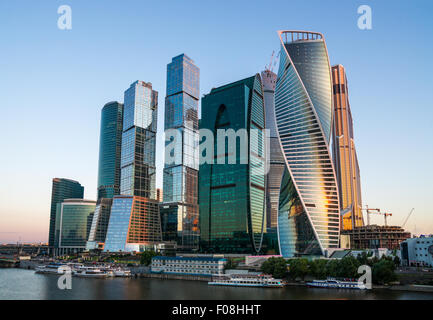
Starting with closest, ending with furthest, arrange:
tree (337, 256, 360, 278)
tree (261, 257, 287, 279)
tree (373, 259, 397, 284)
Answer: tree (373, 259, 397, 284)
tree (337, 256, 360, 278)
tree (261, 257, 287, 279)

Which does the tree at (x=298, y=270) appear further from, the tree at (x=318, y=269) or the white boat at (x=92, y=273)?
the white boat at (x=92, y=273)

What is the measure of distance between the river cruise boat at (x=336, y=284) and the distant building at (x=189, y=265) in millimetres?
44267

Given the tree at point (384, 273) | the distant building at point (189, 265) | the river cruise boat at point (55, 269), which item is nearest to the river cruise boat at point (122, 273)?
the distant building at point (189, 265)

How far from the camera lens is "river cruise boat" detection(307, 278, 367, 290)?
370ft

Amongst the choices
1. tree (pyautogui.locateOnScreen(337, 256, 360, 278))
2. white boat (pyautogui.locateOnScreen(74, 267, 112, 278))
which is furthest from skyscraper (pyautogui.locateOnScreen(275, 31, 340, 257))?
white boat (pyautogui.locateOnScreen(74, 267, 112, 278))

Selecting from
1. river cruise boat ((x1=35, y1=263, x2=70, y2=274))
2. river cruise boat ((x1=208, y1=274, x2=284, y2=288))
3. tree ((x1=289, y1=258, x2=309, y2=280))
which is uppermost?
tree ((x1=289, y1=258, x2=309, y2=280))

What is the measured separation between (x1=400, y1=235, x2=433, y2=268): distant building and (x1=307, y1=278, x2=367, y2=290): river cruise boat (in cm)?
4395

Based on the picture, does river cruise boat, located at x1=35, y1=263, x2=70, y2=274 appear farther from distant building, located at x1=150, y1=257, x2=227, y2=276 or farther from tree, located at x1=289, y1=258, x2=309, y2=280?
tree, located at x1=289, y1=258, x2=309, y2=280

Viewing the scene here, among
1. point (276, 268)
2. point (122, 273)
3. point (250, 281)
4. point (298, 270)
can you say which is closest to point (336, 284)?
point (298, 270)

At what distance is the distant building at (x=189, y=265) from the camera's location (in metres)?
155

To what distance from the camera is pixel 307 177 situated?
605 feet
